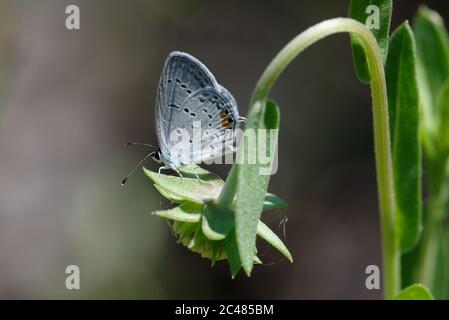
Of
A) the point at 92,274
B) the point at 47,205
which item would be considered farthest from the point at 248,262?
the point at 47,205

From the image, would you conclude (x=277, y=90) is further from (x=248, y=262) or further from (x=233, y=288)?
(x=248, y=262)

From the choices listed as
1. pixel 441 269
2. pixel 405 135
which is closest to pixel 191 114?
pixel 405 135

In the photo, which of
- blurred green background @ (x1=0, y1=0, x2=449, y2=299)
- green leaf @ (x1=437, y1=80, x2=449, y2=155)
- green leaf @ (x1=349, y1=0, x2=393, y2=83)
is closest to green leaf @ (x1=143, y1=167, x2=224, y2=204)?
green leaf @ (x1=349, y1=0, x2=393, y2=83)

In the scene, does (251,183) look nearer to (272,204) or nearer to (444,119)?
(272,204)

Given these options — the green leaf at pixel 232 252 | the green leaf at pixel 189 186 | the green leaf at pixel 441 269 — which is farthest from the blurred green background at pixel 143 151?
the green leaf at pixel 232 252

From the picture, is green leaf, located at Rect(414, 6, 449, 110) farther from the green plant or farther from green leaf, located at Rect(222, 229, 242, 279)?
green leaf, located at Rect(222, 229, 242, 279)

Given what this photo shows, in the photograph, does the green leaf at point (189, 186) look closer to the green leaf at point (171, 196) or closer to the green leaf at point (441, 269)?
the green leaf at point (171, 196)
